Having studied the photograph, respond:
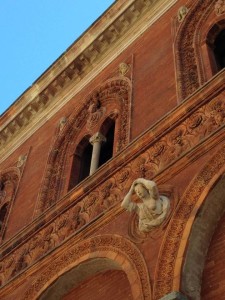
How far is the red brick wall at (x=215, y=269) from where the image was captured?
15.3ft

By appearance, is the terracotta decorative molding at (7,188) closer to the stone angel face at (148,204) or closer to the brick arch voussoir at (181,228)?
the stone angel face at (148,204)

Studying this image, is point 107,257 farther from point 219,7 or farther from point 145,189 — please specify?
point 219,7

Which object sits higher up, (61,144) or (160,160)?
(61,144)

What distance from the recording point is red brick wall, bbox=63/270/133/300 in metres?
5.73

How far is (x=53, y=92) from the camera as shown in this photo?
36.3 ft

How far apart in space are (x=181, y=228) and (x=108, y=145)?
13.9 feet

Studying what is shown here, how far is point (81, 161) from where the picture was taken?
30.4 ft

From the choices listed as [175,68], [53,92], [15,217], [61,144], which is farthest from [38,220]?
[53,92]

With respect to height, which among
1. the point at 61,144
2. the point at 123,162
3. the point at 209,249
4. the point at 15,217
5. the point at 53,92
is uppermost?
the point at 53,92

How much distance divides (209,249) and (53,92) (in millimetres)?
6754

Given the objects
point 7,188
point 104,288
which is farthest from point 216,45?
point 7,188

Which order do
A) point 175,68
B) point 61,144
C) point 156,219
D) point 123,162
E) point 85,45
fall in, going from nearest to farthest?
point 156,219
point 123,162
point 175,68
point 61,144
point 85,45

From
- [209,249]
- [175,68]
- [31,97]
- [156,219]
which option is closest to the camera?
[209,249]

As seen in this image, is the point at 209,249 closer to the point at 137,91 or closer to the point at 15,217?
the point at 137,91
